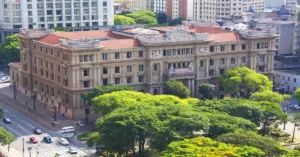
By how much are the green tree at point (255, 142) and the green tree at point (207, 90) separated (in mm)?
49754

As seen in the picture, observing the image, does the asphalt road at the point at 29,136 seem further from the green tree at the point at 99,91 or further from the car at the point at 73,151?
the green tree at the point at 99,91

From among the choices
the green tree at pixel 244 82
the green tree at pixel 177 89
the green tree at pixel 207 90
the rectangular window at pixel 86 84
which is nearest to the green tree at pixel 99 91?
the rectangular window at pixel 86 84

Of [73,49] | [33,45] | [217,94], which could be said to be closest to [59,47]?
[73,49]

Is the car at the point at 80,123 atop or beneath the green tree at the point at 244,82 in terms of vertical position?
beneath

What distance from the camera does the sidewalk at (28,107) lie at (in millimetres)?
131875

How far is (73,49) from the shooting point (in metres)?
132

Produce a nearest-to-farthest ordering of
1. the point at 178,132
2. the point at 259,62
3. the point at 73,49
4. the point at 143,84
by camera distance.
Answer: the point at 178,132 → the point at 73,49 → the point at 143,84 → the point at 259,62

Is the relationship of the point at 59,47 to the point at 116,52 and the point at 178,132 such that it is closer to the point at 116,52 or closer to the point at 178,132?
the point at 116,52

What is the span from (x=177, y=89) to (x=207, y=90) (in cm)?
1031

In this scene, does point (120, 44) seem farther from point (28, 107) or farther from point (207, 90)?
point (28, 107)

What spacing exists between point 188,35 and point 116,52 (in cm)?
2032

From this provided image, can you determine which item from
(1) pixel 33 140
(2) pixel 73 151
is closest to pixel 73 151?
(2) pixel 73 151

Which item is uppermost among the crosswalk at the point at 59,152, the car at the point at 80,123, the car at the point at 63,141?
Result: the car at the point at 80,123

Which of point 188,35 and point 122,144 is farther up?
point 188,35
